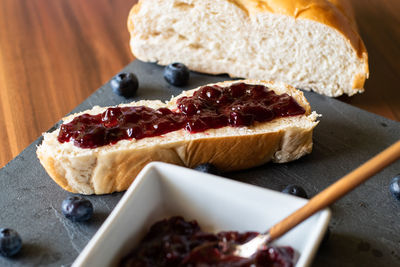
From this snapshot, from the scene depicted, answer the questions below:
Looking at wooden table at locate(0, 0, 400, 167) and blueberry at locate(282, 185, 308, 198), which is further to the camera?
wooden table at locate(0, 0, 400, 167)

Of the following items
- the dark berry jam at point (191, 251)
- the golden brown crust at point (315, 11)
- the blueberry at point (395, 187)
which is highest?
the golden brown crust at point (315, 11)

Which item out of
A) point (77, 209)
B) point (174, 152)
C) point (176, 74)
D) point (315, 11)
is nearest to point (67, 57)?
point (176, 74)

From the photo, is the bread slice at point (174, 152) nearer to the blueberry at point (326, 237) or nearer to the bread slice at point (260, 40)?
the blueberry at point (326, 237)

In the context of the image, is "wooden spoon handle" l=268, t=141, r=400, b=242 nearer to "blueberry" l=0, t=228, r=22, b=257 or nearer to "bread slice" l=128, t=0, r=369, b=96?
"blueberry" l=0, t=228, r=22, b=257

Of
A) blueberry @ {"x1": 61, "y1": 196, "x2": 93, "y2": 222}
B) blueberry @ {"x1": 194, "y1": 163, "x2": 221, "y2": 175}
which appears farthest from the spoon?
blueberry @ {"x1": 61, "y1": 196, "x2": 93, "y2": 222}

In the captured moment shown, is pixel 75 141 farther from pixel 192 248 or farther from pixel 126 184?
pixel 192 248

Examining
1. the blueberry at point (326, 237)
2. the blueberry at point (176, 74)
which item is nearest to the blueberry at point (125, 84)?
the blueberry at point (176, 74)

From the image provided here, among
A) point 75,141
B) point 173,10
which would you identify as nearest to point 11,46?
point 173,10
